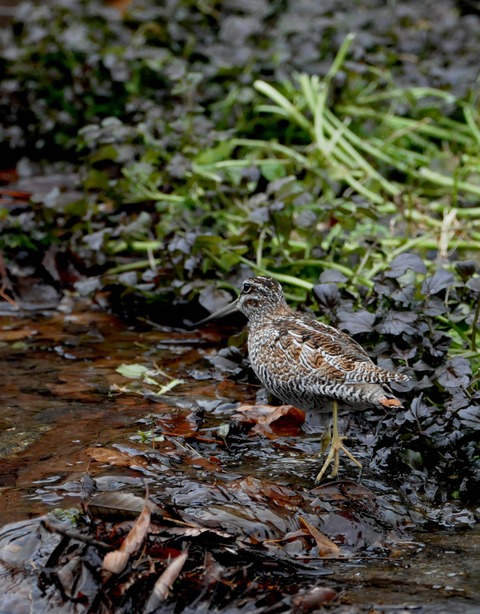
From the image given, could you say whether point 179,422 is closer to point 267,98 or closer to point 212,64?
point 267,98

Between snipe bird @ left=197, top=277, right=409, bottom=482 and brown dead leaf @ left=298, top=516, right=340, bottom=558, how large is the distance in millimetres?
400

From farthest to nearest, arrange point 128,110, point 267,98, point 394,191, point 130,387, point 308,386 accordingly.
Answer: point 267,98 < point 128,110 < point 394,191 < point 130,387 < point 308,386

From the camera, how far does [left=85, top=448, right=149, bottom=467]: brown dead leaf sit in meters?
4.54

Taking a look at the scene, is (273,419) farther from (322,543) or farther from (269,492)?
(322,543)

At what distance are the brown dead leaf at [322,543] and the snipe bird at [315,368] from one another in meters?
0.40

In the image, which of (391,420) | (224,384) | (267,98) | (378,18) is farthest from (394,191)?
(378,18)

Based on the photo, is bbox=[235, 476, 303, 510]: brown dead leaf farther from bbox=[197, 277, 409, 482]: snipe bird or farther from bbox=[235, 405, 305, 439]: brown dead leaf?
bbox=[235, 405, 305, 439]: brown dead leaf

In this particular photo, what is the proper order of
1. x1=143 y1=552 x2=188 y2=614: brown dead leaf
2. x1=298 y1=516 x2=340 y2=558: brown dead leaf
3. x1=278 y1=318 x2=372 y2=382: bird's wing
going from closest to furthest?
x1=143 y1=552 x2=188 y2=614: brown dead leaf < x1=298 y1=516 x2=340 y2=558: brown dead leaf < x1=278 y1=318 x2=372 y2=382: bird's wing

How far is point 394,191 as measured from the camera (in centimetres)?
769

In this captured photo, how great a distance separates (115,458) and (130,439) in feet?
0.89

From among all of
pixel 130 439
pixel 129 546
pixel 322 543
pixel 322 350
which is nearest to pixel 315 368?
pixel 322 350

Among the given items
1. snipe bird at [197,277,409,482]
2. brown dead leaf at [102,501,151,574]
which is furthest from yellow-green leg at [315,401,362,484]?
brown dead leaf at [102,501,151,574]

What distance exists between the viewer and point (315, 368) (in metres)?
4.53

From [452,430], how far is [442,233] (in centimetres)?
264
